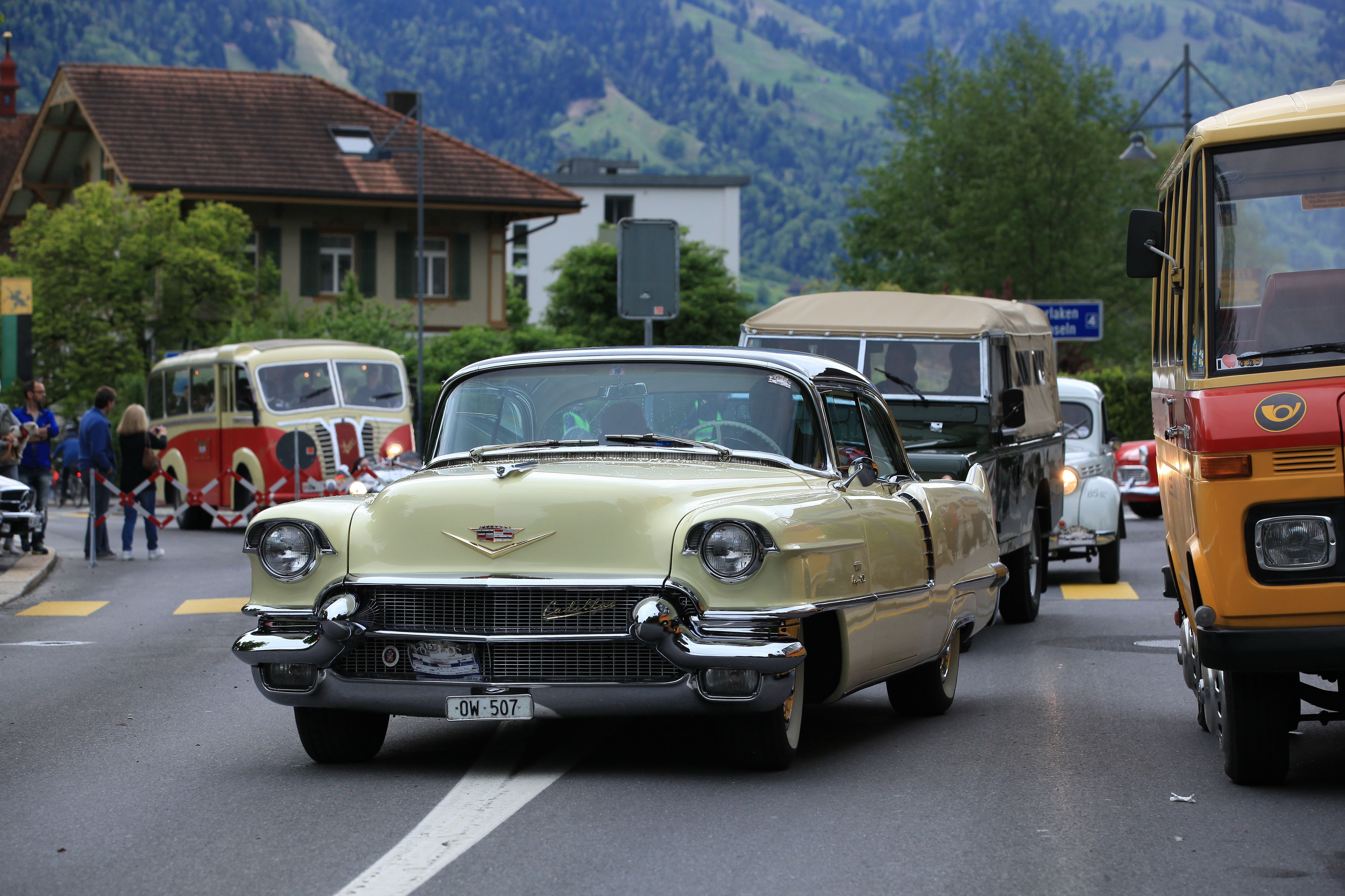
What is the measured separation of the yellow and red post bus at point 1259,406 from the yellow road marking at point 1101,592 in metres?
8.23

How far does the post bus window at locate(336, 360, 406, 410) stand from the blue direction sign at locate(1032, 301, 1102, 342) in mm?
15622

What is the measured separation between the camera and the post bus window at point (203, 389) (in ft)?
88.0

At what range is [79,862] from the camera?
17.7ft

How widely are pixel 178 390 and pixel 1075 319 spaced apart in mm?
18970

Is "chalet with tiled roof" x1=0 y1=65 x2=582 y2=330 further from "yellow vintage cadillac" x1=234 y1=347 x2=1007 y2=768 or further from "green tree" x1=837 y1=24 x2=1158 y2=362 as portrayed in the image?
"yellow vintage cadillac" x1=234 y1=347 x2=1007 y2=768

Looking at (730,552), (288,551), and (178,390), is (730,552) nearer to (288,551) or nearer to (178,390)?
(288,551)

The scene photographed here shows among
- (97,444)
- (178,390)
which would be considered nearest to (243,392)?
(178,390)

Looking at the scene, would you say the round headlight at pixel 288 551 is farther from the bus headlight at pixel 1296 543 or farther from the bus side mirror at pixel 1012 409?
the bus side mirror at pixel 1012 409

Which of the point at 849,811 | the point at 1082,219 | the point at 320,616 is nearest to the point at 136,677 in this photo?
the point at 320,616

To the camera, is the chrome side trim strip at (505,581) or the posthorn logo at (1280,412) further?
the chrome side trim strip at (505,581)

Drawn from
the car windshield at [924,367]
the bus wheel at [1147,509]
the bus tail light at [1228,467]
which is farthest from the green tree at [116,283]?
the bus tail light at [1228,467]

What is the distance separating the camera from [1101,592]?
16219mm

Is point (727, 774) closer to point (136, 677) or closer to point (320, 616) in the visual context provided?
point (320, 616)

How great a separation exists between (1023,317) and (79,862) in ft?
36.3
